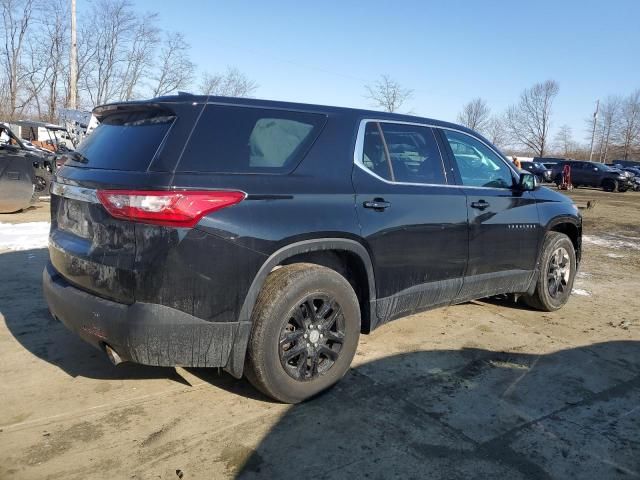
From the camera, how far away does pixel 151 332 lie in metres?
2.81

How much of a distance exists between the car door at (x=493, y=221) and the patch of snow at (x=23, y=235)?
5188 millimetres

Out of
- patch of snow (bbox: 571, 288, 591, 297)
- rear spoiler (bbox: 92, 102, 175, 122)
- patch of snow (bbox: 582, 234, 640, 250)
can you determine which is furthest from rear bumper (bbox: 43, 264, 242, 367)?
patch of snow (bbox: 582, 234, 640, 250)

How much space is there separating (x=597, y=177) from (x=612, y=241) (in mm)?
22961

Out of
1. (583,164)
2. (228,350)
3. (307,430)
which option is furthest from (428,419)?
(583,164)

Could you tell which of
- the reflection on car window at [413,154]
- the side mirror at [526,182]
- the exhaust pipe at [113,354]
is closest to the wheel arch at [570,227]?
the side mirror at [526,182]

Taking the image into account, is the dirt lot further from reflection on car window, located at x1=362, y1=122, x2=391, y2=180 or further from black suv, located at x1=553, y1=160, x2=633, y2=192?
black suv, located at x1=553, y1=160, x2=633, y2=192

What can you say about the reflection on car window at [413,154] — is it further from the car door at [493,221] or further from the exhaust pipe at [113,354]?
the exhaust pipe at [113,354]

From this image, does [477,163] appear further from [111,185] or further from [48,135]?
[48,135]

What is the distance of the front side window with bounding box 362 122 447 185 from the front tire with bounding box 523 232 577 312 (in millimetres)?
1775

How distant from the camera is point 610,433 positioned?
3191 mm

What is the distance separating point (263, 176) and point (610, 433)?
2.53 meters

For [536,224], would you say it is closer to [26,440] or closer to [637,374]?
[637,374]

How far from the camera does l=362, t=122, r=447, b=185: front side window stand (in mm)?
3809

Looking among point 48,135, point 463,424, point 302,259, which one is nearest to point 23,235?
point 302,259
